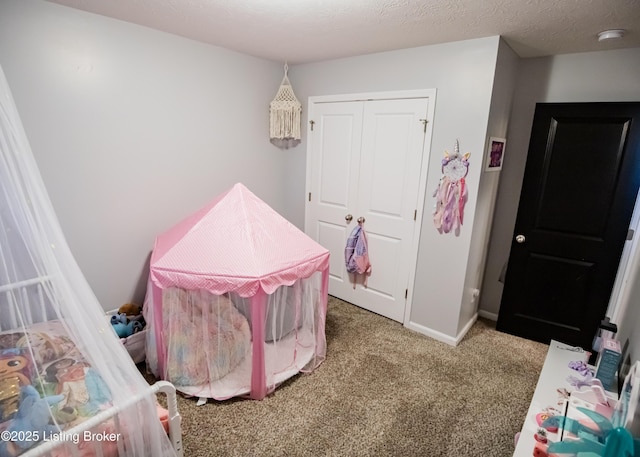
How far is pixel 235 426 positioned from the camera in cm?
192

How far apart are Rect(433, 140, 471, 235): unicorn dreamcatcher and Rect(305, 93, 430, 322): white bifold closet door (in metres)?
0.17

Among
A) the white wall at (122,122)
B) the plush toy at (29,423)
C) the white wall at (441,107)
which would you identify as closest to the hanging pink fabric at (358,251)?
the white wall at (441,107)

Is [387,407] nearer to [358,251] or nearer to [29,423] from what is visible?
[358,251]

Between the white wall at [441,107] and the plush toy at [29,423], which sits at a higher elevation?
the white wall at [441,107]

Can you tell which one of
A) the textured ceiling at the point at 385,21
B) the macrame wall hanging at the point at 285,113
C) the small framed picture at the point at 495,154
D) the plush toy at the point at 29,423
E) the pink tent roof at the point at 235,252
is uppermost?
the textured ceiling at the point at 385,21

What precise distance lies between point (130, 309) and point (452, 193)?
103 inches

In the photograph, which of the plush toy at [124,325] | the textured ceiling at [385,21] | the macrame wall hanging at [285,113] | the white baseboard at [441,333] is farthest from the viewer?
the macrame wall hanging at [285,113]

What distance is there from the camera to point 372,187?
3.05m

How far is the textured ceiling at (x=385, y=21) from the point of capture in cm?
179

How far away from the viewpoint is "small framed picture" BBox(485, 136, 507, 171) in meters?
2.52

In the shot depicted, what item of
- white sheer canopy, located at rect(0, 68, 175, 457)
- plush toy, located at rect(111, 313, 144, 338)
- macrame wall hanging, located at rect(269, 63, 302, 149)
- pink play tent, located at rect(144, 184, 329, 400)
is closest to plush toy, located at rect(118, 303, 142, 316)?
plush toy, located at rect(111, 313, 144, 338)

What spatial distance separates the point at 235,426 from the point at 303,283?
0.93m

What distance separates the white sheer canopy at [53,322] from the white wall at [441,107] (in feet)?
7.13

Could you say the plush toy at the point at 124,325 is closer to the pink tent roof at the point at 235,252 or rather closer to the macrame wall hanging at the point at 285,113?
the pink tent roof at the point at 235,252
